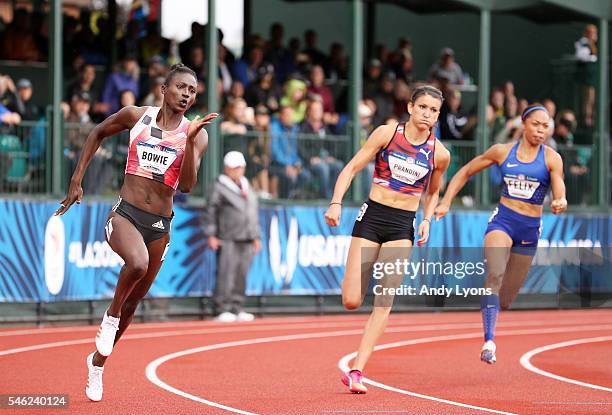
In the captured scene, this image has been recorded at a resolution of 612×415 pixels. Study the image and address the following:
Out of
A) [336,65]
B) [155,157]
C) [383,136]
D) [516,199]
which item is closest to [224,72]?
[336,65]

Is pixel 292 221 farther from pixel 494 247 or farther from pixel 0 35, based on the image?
pixel 494 247

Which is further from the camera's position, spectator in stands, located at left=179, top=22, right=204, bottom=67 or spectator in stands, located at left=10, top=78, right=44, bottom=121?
spectator in stands, located at left=179, top=22, right=204, bottom=67

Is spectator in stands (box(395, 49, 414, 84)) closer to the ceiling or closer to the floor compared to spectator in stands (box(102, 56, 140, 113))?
closer to the ceiling

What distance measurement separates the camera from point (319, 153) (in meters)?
19.8

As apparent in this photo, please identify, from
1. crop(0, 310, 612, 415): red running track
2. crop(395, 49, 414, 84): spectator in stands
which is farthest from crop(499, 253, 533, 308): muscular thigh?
crop(395, 49, 414, 84): spectator in stands

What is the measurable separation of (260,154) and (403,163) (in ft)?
29.1

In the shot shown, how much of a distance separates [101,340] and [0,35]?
1105cm

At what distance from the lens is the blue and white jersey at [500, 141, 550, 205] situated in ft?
39.5

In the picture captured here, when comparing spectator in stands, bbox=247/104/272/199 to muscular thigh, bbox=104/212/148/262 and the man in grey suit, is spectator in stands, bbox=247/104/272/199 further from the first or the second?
muscular thigh, bbox=104/212/148/262

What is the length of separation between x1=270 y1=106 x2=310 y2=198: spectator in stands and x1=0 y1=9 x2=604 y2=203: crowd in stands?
15mm

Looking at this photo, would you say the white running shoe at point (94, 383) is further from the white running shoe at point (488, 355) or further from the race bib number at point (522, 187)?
the race bib number at point (522, 187)

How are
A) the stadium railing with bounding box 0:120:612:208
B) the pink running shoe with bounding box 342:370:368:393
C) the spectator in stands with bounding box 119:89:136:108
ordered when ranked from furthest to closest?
the spectator in stands with bounding box 119:89:136:108 < the stadium railing with bounding box 0:120:612:208 < the pink running shoe with bounding box 342:370:368:393

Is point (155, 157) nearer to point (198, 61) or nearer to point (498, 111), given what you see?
point (198, 61)

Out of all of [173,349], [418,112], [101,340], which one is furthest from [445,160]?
[173,349]
